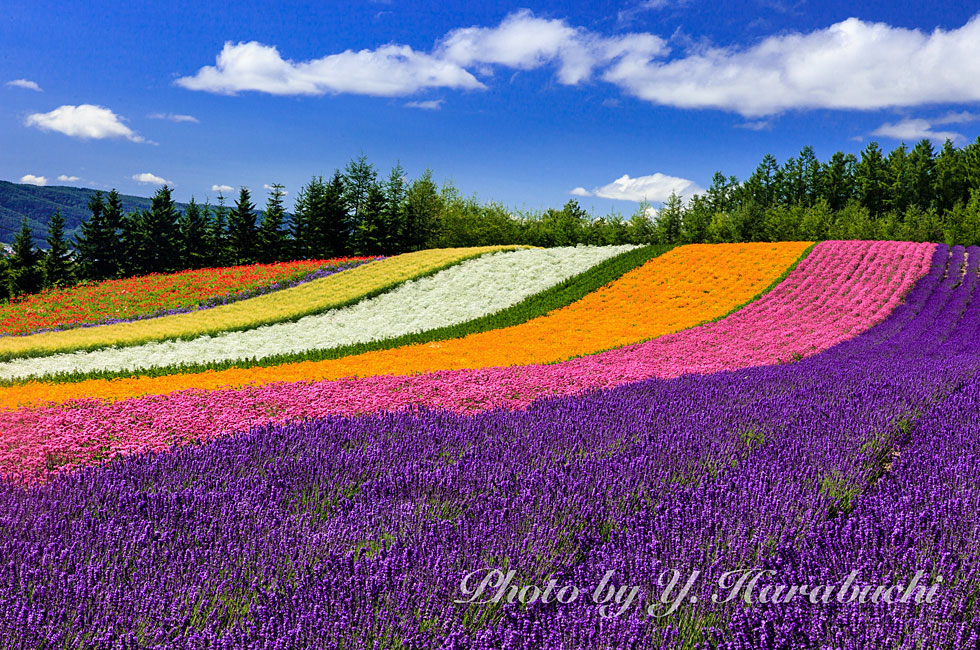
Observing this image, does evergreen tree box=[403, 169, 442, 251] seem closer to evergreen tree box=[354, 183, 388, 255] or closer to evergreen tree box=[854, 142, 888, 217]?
evergreen tree box=[354, 183, 388, 255]

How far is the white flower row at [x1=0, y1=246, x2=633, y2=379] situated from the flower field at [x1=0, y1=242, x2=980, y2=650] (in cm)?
876

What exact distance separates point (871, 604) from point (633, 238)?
54.2m

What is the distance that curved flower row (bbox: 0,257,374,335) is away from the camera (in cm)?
2389

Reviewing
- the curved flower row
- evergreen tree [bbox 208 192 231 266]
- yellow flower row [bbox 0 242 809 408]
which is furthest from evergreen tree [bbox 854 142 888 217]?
evergreen tree [bbox 208 192 231 266]

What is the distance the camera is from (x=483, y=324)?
1950 centimetres

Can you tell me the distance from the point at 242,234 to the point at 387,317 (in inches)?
989

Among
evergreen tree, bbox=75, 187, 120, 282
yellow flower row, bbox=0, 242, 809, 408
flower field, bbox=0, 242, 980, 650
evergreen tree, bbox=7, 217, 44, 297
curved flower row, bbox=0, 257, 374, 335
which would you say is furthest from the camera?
evergreen tree, bbox=75, 187, 120, 282

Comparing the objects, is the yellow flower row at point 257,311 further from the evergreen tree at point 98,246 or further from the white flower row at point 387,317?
the evergreen tree at point 98,246

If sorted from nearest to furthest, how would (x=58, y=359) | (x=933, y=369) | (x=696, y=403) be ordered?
(x=696, y=403), (x=933, y=369), (x=58, y=359)

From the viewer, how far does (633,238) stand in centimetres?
5441

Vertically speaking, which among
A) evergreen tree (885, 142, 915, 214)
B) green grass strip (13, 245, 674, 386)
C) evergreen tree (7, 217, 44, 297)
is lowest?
green grass strip (13, 245, 674, 386)

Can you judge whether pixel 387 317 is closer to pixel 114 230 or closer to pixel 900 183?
pixel 114 230

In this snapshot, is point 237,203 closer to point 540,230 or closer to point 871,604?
point 540,230

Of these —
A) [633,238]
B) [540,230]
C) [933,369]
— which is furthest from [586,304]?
[633,238]
